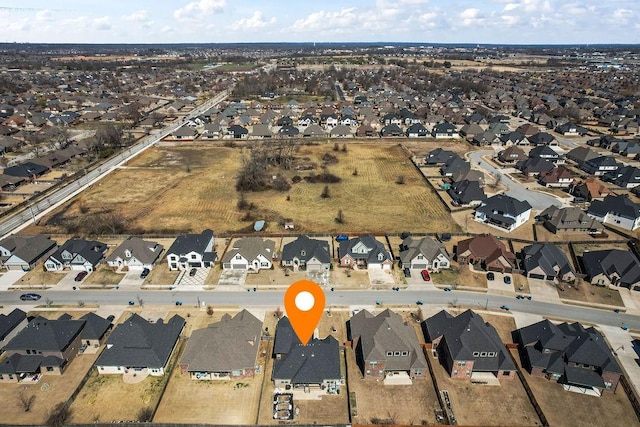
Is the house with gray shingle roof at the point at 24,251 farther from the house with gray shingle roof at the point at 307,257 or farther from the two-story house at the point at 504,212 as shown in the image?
the two-story house at the point at 504,212

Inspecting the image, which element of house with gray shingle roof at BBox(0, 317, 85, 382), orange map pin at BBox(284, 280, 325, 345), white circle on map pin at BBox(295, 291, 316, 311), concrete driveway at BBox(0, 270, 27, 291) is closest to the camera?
orange map pin at BBox(284, 280, 325, 345)

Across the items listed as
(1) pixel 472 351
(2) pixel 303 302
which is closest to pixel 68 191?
(2) pixel 303 302

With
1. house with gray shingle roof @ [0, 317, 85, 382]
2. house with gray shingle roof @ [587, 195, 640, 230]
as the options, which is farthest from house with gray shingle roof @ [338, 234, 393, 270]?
house with gray shingle roof @ [587, 195, 640, 230]

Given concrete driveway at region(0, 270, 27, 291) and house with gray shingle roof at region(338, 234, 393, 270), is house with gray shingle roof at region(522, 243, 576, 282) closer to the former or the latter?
house with gray shingle roof at region(338, 234, 393, 270)

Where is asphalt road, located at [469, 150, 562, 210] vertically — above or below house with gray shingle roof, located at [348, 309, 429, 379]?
below

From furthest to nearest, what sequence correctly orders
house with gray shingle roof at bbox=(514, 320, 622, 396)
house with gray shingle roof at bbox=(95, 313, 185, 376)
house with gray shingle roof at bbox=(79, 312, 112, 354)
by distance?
house with gray shingle roof at bbox=(79, 312, 112, 354) → house with gray shingle roof at bbox=(95, 313, 185, 376) → house with gray shingle roof at bbox=(514, 320, 622, 396)

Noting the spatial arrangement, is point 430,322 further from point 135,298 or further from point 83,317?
point 83,317

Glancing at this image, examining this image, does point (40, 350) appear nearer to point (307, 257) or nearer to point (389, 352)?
point (307, 257)

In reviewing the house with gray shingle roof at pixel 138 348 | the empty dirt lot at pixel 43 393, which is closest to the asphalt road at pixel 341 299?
the house with gray shingle roof at pixel 138 348
